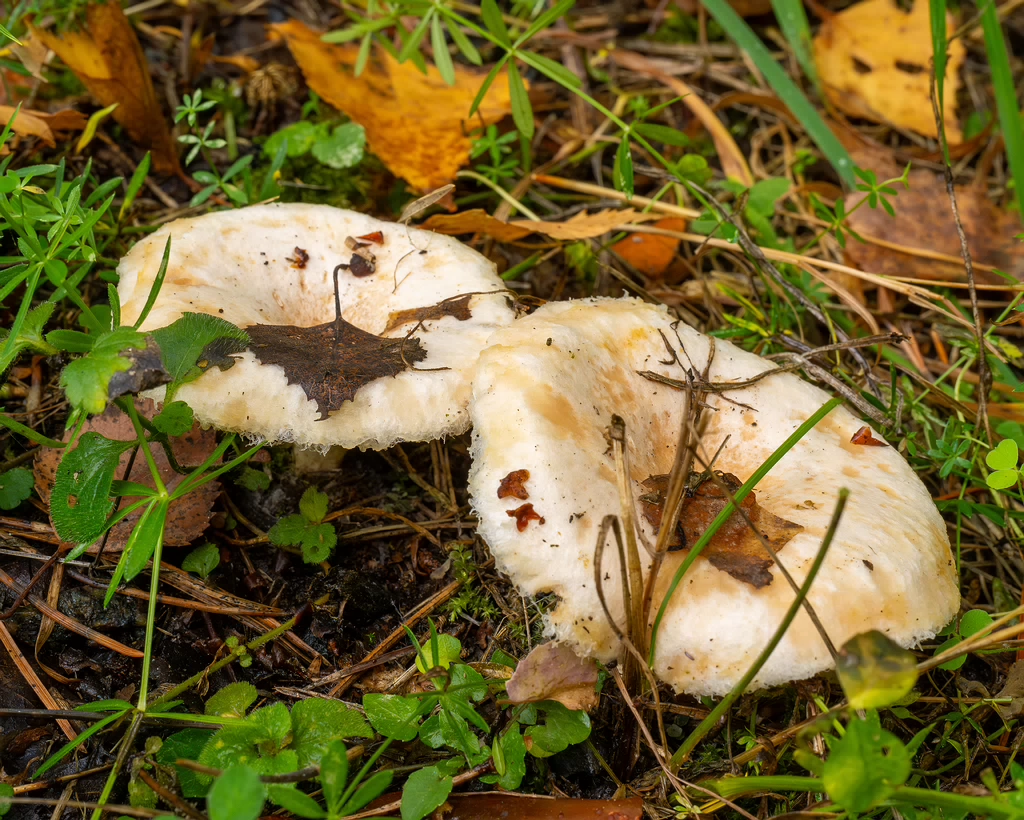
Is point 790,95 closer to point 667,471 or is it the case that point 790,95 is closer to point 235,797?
point 667,471

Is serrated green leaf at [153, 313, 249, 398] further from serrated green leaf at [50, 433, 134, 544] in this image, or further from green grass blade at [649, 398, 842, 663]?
green grass blade at [649, 398, 842, 663]

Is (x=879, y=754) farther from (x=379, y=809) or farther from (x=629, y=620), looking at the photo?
(x=379, y=809)

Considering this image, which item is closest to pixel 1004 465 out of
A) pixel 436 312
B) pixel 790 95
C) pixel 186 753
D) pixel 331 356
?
pixel 436 312

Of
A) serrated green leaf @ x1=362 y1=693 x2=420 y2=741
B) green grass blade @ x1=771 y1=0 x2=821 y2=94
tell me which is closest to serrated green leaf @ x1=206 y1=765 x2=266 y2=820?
serrated green leaf @ x1=362 y1=693 x2=420 y2=741

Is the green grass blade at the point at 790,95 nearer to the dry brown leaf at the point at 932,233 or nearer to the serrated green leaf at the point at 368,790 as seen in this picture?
the dry brown leaf at the point at 932,233

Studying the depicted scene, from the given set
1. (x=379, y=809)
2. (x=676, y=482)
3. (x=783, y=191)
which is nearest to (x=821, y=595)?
(x=676, y=482)
